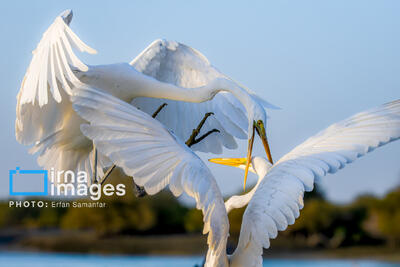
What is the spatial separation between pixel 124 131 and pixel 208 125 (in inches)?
67.9

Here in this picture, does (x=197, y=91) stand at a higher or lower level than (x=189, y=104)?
higher

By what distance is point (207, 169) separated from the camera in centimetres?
286

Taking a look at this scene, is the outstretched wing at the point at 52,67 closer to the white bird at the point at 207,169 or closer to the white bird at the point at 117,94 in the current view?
the white bird at the point at 117,94

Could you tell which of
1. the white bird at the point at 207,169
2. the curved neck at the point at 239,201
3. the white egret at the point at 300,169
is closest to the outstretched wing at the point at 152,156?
the white bird at the point at 207,169

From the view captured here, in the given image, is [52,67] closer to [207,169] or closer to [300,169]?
[207,169]

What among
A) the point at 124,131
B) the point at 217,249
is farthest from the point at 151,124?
the point at 217,249

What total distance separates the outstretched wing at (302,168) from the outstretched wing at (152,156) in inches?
5.6

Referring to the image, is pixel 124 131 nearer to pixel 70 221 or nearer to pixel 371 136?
pixel 371 136

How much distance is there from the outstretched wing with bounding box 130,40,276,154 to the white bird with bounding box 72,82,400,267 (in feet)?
4.33

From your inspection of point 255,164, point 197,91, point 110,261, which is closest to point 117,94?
point 197,91

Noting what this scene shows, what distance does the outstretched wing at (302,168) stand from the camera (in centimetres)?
287

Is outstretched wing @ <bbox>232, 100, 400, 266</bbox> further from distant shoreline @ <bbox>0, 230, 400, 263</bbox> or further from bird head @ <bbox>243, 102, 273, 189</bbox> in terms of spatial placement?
distant shoreline @ <bbox>0, 230, 400, 263</bbox>

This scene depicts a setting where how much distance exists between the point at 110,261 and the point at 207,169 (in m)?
7.84

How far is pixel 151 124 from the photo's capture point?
9.85 feet
